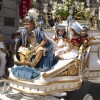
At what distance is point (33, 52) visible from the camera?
20.6 ft

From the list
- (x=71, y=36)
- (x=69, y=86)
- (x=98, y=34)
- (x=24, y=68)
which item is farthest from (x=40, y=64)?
(x=98, y=34)

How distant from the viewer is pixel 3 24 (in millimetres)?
16234

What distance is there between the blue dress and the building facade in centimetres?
984

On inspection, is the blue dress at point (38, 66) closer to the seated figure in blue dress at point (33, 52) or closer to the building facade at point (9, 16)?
the seated figure in blue dress at point (33, 52)

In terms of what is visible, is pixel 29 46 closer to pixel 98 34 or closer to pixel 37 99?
pixel 37 99

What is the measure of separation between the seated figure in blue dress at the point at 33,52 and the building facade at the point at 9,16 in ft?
32.1

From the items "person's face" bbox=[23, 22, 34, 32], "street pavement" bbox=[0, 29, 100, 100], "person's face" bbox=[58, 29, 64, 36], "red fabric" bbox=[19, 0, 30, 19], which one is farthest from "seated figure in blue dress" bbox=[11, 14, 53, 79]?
"red fabric" bbox=[19, 0, 30, 19]

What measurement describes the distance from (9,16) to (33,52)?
1076 cm

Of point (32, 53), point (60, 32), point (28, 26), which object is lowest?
point (32, 53)

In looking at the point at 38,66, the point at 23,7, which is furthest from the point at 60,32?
the point at 23,7

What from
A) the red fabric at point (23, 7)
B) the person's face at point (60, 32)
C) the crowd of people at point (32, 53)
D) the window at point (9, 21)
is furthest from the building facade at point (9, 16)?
the crowd of people at point (32, 53)

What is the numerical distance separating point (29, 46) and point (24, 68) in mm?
486

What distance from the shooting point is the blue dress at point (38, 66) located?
20.0 feet

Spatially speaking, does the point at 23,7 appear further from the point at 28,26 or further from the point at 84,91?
the point at 28,26
